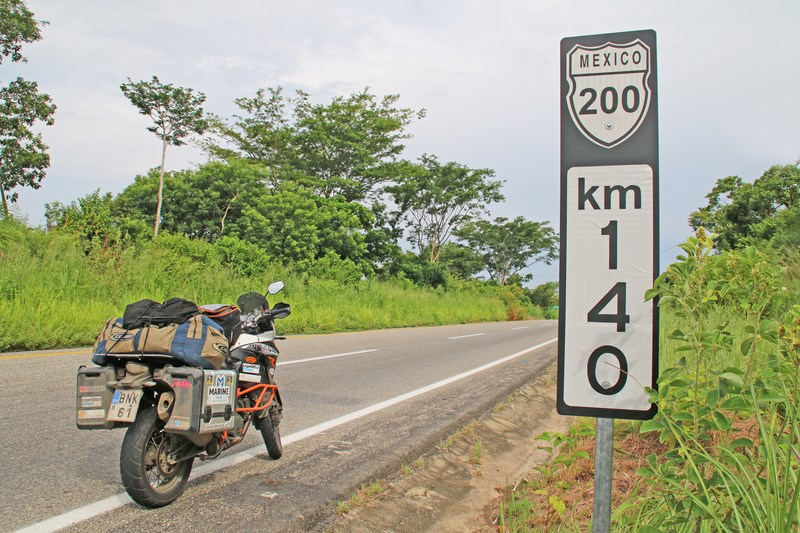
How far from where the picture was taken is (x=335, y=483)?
3777 mm

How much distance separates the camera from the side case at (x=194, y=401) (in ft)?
10.5

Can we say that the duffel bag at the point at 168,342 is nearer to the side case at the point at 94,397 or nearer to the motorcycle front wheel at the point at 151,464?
the side case at the point at 94,397

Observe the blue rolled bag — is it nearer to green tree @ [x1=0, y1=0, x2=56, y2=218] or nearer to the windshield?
the windshield

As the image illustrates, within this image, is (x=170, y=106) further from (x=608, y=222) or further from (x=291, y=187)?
(x=608, y=222)

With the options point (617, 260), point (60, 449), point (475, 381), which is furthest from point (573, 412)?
point (475, 381)

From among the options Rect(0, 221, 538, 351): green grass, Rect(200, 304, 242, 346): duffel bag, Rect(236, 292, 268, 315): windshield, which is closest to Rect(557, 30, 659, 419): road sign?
Rect(200, 304, 242, 346): duffel bag

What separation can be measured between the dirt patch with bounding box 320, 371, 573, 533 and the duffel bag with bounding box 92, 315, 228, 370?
47.8 inches

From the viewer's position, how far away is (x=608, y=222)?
5.18ft

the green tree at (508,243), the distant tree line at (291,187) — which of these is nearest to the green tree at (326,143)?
the distant tree line at (291,187)

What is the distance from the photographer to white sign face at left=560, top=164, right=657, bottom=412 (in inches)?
60.2

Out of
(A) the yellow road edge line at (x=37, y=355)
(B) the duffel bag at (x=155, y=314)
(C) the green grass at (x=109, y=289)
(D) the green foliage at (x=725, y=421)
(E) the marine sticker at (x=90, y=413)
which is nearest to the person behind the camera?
(D) the green foliage at (x=725, y=421)

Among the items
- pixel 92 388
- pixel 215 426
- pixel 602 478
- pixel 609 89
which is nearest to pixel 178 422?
pixel 215 426

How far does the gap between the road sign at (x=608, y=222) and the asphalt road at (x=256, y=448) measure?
2.23 metres

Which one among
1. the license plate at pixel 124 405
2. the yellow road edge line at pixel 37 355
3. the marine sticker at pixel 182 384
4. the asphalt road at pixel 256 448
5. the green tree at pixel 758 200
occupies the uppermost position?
the green tree at pixel 758 200
